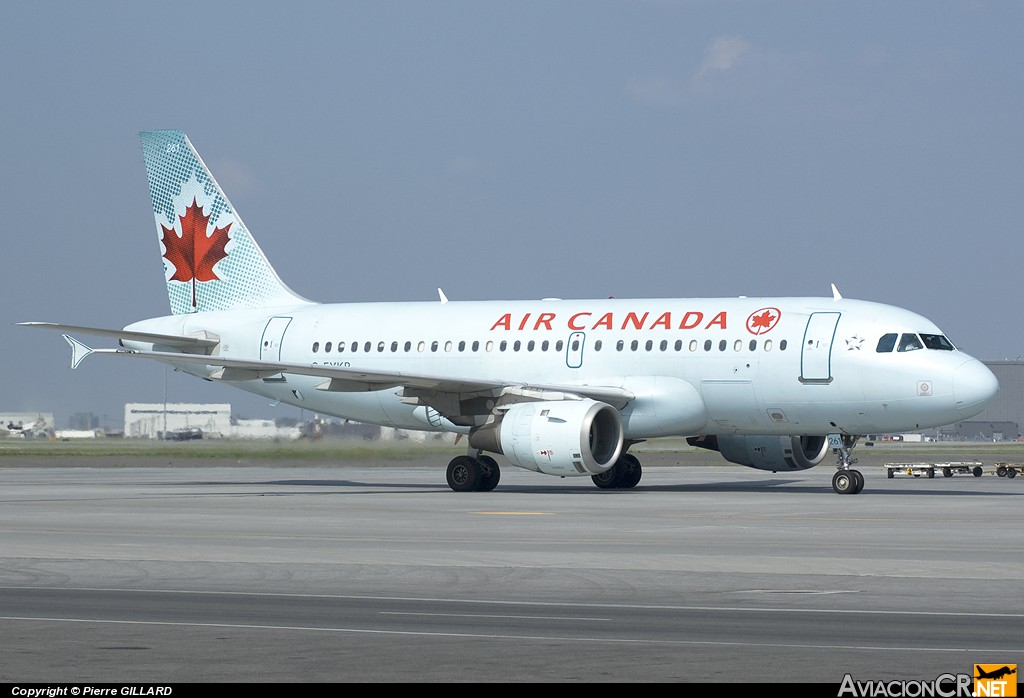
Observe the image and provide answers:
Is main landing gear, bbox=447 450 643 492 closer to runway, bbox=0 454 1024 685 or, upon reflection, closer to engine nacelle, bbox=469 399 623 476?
engine nacelle, bbox=469 399 623 476

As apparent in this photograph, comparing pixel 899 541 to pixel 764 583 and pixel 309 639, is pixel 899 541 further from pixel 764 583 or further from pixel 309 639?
pixel 309 639

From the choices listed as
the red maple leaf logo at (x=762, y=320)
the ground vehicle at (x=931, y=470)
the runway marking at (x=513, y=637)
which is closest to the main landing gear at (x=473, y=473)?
the red maple leaf logo at (x=762, y=320)

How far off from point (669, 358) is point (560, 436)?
4.02 metres

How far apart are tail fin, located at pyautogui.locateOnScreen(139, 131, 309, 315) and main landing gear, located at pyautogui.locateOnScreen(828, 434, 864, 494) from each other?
16.4 m

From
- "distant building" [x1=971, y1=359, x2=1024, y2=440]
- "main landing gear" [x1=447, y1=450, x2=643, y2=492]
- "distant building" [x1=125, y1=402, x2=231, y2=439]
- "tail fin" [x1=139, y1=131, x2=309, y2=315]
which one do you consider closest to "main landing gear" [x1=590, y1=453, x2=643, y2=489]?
"main landing gear" [x1=447, y1=450, x2=643, y2=492]

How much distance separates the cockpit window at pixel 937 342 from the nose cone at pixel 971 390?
2.80ft

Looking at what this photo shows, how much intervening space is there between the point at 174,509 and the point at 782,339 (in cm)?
1363

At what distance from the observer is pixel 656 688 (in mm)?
9898

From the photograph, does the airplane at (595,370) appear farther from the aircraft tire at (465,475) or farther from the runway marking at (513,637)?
the runway marking at (513,637)

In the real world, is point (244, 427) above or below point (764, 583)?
above

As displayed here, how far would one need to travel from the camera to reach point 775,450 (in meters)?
38.4

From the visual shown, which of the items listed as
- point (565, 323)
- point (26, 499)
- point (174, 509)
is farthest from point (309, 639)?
point (565, 323)

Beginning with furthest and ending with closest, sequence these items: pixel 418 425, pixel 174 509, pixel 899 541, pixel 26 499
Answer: pixel 418 425 → pixel 26 499 → pixel 174 509 → pixel 899 541

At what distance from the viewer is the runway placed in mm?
10977
